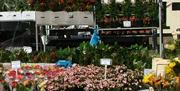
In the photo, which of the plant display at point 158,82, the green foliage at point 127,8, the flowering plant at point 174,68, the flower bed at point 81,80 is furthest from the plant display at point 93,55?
the green foliage at point 127,8

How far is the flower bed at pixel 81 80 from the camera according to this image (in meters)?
14.4

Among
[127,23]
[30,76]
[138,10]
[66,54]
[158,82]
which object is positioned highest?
[138,10]

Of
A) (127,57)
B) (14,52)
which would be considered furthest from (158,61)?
(14,52)

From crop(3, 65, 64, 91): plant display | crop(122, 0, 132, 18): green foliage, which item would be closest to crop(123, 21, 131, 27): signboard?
crop(122, 0, 132, 18): green foliage

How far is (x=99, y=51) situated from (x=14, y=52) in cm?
359

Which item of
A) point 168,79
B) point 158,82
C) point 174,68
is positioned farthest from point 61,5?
point 174,68

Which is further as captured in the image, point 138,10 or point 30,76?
point 138,10

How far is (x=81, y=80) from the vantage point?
14859mm

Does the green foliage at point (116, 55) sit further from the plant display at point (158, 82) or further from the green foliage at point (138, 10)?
the green foliage at point (138, 10)

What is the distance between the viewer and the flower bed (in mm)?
14367

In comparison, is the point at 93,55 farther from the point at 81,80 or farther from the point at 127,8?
the point at 127,8

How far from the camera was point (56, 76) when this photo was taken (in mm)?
15180

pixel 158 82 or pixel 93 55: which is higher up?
pixel 158 82

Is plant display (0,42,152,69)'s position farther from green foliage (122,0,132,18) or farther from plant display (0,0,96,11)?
green foliage (122,0,132,18)
